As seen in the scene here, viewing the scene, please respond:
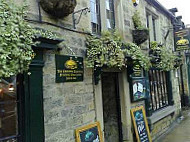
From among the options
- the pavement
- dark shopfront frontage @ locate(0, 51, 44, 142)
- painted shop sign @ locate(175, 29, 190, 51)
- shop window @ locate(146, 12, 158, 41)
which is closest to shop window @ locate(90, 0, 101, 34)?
dark shopfront frontage @ locate(0, 51, 44, 142)

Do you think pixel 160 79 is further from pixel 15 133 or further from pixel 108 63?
pixel 15 133

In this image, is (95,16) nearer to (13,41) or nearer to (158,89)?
(13,41)

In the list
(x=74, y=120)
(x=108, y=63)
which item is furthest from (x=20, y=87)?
(x=108, y=63)

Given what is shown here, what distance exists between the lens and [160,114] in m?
7.85

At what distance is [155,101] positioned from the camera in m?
8.05

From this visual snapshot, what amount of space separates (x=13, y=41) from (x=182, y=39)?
867 centimetres

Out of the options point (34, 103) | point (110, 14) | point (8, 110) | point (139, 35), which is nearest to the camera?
point (8, 110)

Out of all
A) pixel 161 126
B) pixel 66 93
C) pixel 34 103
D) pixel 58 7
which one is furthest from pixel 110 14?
pixel 161 126

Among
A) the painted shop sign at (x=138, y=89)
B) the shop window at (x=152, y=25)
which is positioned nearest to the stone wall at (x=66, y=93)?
the painted shop sign at (x=138, y=89)

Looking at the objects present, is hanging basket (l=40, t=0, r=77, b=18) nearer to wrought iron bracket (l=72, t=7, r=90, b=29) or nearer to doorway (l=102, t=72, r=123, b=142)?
wrought iron bracket (l=72, t=7, r=90, b=29)

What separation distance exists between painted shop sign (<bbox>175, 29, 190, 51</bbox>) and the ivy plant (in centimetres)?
810

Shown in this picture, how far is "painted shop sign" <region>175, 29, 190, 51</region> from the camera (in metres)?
9.48

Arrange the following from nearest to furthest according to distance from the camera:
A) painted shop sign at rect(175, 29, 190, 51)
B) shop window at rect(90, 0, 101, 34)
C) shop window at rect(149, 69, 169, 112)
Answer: shop window at rect(90, 0, 101, 34) → shop window at rect(149, 69, 169, 112) → painted shop sign at rect(175, 29, 190, 51)

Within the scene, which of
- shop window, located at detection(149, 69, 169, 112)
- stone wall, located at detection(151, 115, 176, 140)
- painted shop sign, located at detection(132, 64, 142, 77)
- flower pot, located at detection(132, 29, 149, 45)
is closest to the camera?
painted shop sign, located at detection(132, 64, 142, 77)
